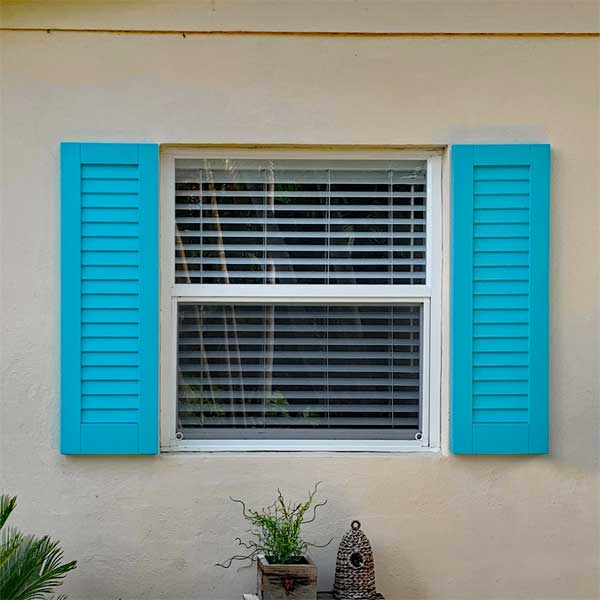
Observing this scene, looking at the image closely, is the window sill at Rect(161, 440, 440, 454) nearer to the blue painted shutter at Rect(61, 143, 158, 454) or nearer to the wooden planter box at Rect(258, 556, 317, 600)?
the blue painted shutter at Rect(61, 143, 158, 454)

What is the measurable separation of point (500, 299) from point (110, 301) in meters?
1.60

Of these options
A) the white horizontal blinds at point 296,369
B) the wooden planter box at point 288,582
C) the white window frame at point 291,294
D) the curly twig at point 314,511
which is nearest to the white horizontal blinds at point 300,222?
the white window frame at point 291,294

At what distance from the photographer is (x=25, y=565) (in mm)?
3551

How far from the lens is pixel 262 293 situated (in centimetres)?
408

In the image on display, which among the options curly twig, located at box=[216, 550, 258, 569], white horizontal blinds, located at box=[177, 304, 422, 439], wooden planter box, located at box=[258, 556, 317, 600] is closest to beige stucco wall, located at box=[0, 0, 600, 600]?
curly twig, located at box=[216, 550, 258, 569]

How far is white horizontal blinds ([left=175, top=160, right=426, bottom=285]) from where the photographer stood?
411 cm

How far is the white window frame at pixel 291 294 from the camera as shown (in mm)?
4078

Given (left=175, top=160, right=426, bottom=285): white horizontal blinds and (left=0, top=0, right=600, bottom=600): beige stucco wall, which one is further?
(left=175, top=160, right=426, bottom=285): white horizontal blinds

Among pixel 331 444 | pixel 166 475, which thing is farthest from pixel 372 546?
pixel 166 475

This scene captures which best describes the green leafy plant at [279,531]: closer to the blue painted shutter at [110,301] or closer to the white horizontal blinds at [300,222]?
the blue painted shutter at [110,301]

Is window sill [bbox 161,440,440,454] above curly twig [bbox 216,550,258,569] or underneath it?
above

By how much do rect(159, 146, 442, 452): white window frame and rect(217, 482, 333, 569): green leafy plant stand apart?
0.78ft

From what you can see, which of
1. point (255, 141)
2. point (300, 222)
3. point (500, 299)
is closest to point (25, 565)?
point (300, 222)

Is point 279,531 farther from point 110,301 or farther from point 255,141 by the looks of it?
point 255,141
